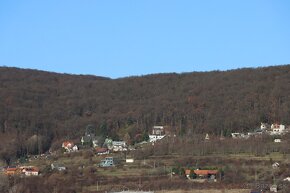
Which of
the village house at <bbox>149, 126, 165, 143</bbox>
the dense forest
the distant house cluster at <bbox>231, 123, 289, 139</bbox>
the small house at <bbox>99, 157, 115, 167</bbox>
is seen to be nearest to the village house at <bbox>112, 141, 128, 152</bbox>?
the dense forest

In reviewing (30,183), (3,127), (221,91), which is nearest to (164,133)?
(221,91)

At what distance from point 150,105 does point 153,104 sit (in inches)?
12.2

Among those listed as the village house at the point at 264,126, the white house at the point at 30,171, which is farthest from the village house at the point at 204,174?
the village house at the point at 264,126

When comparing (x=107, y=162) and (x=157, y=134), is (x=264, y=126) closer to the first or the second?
(x=157, y=134)

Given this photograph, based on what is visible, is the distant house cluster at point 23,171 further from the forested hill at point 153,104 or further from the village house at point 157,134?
the forested hill at point 153,104

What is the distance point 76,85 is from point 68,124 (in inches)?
498

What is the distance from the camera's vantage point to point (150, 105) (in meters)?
53.5

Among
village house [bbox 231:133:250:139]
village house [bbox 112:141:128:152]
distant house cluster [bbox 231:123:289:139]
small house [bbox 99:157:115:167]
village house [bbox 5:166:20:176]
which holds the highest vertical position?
distant house cluster [bbox 231:123:289:139]

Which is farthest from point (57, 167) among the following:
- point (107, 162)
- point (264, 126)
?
point (264, 126)

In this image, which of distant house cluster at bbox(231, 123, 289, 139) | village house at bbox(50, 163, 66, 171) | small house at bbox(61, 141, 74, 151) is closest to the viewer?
village house at bbox(50, 163, 66, 171)

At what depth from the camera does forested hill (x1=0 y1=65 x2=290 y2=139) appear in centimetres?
4781

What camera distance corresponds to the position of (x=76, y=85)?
6488 cm

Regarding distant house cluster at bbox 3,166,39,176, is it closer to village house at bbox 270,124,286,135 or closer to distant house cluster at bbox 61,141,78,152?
distant house cluster at bbox 61,141,78,152

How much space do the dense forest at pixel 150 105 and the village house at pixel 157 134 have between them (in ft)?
2.85
